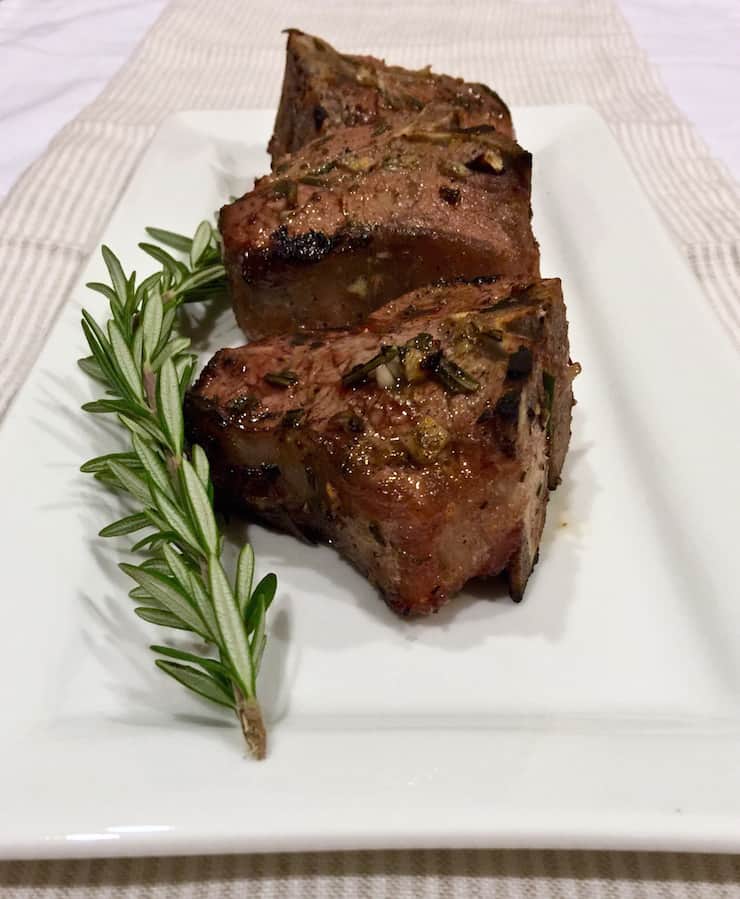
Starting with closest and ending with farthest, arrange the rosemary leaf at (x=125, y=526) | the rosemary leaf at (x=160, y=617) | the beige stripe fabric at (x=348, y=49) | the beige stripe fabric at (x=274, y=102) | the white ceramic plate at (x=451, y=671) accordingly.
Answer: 1. the white ceramic plate at (x=451, y=671)
2. the beige stripe fabric at (x=274, y=102)
3. the rosemary leaf at (x=160, y=617)
4. the rosemary leaf at (x=125, y=526)
5. the beige stripe fabric at (x=348, y=49)

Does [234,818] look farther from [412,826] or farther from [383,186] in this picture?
[383,186]

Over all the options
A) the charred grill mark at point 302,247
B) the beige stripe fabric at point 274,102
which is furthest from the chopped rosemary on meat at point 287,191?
the beige stripe fabric at point 274,102

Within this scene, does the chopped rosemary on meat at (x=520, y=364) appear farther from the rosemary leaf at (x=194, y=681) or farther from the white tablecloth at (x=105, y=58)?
the white tablecloth at (x=105, y=58)

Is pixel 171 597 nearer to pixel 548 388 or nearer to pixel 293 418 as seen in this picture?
pixel 293 418

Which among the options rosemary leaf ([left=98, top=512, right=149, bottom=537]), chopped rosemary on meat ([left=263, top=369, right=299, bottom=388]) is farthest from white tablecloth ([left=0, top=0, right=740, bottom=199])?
rosemary leaf ([left=98, top=512, right=149, bottom=537])

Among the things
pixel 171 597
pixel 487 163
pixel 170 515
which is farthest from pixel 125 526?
pixel 487 163

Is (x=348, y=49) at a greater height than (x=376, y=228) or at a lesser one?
lesser
